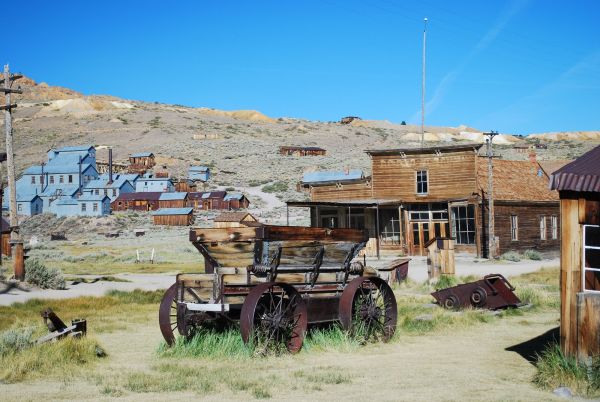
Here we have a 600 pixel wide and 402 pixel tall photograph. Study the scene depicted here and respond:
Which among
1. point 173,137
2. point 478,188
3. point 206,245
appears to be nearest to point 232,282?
point 206,245

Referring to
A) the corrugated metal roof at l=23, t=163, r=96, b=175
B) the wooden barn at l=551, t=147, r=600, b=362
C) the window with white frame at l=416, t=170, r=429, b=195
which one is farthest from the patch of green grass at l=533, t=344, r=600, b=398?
the corrugated metal roof at l=23, t=163, r=96, b=175

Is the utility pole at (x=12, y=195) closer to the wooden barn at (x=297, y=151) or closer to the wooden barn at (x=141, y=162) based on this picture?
the wooden barn at (x=141, y=162)

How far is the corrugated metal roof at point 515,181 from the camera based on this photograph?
116ft

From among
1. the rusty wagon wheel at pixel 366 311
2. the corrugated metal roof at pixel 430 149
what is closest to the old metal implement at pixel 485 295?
the rusty wagon wheel at pixel 366 311

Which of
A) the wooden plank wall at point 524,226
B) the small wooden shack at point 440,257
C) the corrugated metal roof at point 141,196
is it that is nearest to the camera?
the small wooden shack at point 440,257

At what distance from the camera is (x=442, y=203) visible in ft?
116

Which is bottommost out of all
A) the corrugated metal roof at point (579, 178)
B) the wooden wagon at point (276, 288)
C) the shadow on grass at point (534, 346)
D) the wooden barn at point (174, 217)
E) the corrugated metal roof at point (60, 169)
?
the shadow on grass at point (534, 346)

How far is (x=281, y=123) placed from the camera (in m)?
146

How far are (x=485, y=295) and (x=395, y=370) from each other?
6495 millimetres

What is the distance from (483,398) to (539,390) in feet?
2.60

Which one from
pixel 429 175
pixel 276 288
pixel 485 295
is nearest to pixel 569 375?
pixel 276 288

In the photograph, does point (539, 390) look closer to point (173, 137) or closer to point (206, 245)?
point (206, 245)

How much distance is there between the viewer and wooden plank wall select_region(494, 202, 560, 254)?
34.9 m

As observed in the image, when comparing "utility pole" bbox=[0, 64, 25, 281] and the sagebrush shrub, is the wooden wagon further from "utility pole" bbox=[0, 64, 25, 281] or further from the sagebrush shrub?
"utility pole" bbox=[0, 64, 25, 281]
